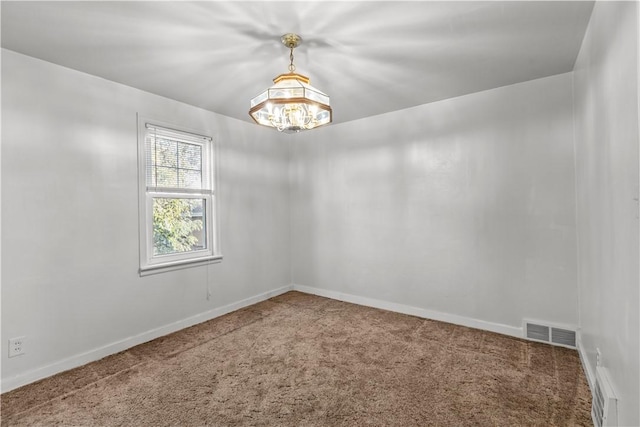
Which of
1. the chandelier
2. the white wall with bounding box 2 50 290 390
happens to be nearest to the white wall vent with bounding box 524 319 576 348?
the chandelier

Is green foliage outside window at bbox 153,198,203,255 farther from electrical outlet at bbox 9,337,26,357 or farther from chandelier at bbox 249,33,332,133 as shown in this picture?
chandelier at bbox 249,33,332,133

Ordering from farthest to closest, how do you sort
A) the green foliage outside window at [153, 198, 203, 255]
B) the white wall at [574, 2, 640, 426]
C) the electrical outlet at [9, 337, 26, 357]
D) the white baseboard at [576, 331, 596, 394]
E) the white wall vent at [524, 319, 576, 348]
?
the green foliage outside window at [153, 198, 203, 255] → the white wall vent at [524, 319, 576, 348] → the electrical outlet at [9, 337, 26, 357] → the white baseboard at [576, 331, 596, 394] → the white wall at [574, 2, 640, 426]

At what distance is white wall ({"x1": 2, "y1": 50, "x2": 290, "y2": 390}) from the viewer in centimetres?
235

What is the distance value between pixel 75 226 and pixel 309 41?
2.49 m

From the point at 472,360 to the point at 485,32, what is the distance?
2.60m

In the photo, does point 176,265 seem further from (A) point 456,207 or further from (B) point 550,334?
(B) point 550,334

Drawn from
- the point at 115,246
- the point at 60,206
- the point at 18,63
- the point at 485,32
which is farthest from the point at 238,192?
the point at 485,32

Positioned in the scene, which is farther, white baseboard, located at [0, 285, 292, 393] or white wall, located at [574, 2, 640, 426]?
white baseboard, located at [0, 285, 292, 393]

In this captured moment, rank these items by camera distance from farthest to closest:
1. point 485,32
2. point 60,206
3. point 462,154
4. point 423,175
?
point 423,175
point 462,154
point 60,206
point 485,32

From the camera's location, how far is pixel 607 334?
70.9 inches

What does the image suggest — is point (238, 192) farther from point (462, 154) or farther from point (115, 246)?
point (462, 154)

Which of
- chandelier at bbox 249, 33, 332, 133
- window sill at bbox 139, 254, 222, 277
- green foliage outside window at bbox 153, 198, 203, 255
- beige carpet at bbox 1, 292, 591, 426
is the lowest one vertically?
beige carpet at bbox 1, 292, 591, 426

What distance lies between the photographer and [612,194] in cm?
166

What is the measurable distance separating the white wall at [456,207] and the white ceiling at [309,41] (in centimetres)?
46
